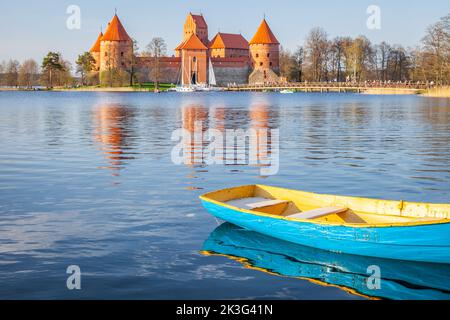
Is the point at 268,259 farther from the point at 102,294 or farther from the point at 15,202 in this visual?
the point at 15,202

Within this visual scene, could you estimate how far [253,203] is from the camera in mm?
12570

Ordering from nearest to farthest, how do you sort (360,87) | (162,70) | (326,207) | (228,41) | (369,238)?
1. (369,238)
2. (326,207)
3. (360,87)
4. (162,70)
5. (228,41)

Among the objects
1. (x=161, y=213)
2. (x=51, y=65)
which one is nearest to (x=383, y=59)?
(x=51, y=65)

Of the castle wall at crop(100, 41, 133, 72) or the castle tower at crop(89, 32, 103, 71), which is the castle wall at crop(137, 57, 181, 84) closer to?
the castle wall at crop(100, 41, 133, 72)

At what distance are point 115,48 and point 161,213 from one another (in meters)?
123

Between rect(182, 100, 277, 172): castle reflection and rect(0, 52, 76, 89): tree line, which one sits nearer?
rect(182, 100, 277, 172): castle reflection

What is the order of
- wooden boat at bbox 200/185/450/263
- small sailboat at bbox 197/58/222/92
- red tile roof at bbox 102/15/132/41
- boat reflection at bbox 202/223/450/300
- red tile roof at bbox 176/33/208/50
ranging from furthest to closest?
small sailboat at bbox 197/58/222/92
red tile roof at bbox 176/33/208/50
red tile roof at bbox 102/15/132/41
wooden boat at bbox 200/185/450/263
boat reflection at bbox 202/223/450/300

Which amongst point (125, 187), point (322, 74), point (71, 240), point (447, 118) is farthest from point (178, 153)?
point (322, 74)

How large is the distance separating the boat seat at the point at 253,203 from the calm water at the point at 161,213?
52cm

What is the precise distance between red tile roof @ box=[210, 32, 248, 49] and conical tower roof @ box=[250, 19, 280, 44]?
8574mm

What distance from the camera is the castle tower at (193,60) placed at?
14025 centimetres

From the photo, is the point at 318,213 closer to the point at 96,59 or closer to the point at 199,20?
the point at 96,59

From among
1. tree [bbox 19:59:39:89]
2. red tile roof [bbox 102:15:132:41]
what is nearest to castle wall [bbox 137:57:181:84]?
red tile roof [bbox 102:15:132:41]

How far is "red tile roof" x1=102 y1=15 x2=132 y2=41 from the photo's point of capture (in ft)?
438
